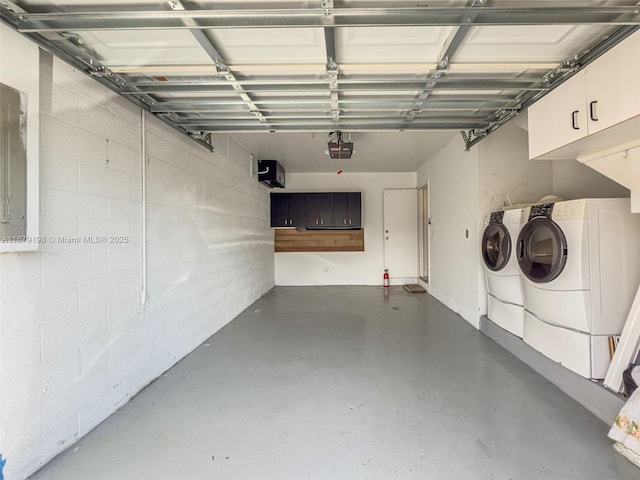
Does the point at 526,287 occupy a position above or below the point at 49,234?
below

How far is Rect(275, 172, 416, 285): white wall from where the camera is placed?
21.3 ft

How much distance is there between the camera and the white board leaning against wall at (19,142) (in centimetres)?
129

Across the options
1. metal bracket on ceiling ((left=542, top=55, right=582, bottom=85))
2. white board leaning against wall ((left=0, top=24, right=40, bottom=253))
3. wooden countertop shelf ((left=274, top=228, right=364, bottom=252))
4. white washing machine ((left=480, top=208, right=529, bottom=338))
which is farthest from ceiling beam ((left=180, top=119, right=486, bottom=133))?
wooden countertop shelf ((left=274, top=228, right=364, bottom=252))

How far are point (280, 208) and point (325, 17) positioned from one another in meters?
5.03

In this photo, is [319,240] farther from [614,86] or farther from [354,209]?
[614,86]

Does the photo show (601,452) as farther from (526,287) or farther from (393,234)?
(393,234)

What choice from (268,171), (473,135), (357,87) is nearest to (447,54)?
(357,87)

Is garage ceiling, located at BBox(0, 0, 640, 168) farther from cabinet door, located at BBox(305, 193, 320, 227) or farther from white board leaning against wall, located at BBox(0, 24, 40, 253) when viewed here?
cabinet door, located at BBox(305, 193, 320, 227)

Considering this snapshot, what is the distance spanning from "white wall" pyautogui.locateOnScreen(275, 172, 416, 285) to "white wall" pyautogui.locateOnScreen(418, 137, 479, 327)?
4.34ft

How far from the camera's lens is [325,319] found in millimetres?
4125

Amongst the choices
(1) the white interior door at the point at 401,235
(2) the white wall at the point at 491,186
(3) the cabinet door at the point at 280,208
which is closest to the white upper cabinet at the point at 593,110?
(2) the white wall at the point at 491,186

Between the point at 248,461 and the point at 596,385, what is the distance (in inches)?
87.9

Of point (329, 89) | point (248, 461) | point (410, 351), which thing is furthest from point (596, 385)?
point (329, 89)

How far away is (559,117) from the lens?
1.88m
